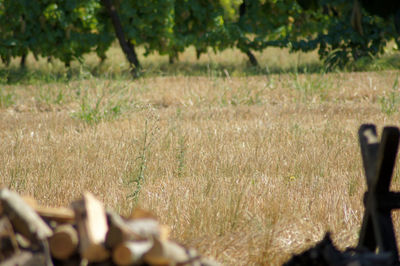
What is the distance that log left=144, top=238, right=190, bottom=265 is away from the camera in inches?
59.2

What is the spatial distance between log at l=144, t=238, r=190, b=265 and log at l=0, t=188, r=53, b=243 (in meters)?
0.34

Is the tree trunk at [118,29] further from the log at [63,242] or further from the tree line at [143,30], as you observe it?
the log at [63,242]

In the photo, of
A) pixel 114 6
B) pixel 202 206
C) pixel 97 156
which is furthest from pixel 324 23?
pixel 202 206

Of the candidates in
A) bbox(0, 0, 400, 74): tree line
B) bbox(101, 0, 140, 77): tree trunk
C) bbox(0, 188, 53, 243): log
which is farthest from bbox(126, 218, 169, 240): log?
bbox(101, 0, 140, 77): tree trunk

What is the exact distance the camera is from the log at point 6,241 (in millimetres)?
1565

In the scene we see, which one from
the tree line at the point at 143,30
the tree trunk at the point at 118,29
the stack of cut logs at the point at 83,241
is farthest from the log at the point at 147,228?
the tree trunk at the point at 118,29

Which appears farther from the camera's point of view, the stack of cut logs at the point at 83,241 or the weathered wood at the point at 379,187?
the weathered wood at the point at 379,187

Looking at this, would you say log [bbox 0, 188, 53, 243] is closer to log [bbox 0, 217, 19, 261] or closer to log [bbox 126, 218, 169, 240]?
log [bbox 0, 217, 19, 261]

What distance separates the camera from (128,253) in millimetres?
1514

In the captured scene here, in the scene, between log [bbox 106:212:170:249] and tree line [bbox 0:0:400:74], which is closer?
log [bbox 106:212:170:249]

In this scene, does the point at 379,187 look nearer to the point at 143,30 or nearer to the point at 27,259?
the point at 27,259

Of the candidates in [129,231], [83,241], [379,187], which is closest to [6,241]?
[83,241]

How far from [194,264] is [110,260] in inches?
10.7

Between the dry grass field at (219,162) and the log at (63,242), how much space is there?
3.55 feet
